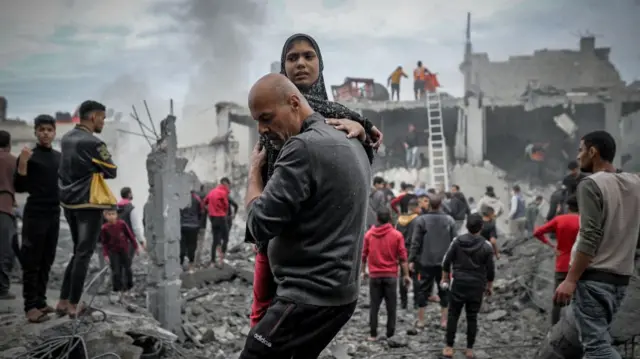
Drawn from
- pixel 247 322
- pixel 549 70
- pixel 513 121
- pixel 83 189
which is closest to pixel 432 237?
pixel 247 322

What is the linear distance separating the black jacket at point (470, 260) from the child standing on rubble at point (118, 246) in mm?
5171

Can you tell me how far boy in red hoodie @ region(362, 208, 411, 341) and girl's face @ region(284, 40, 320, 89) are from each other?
13.6ft

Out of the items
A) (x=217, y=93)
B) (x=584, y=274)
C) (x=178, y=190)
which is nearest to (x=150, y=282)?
(x=178, y=190)

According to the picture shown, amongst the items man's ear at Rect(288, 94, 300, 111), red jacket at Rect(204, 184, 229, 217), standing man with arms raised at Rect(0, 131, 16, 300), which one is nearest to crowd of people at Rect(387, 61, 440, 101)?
red jacket at Rect(204, 184, 229, 217)

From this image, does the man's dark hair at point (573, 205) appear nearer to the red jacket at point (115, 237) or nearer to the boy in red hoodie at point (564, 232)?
the boy in red hoodie at point (564, 232)

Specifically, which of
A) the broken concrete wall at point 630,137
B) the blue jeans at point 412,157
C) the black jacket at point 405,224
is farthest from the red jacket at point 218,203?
the broken concrete wall at point 630,137

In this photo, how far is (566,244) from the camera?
5.50 meters

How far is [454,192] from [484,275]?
18.6 ft

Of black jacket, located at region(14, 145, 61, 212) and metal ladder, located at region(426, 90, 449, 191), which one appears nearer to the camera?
black jacket, located at region(14, 145, 61, 212)

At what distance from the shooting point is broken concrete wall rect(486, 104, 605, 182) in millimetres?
19297

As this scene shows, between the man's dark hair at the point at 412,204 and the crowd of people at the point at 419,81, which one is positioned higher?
the crowd of people at the point at 419,81

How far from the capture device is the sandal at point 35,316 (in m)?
4.09

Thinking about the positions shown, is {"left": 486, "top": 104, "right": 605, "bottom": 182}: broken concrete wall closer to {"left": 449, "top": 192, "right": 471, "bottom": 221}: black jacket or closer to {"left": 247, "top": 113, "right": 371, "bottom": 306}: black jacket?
{"left": 449, "top": 192, "right": 471, "bottom": 221}: black jacket

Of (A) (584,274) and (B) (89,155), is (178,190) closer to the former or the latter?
(B) (89,155)
